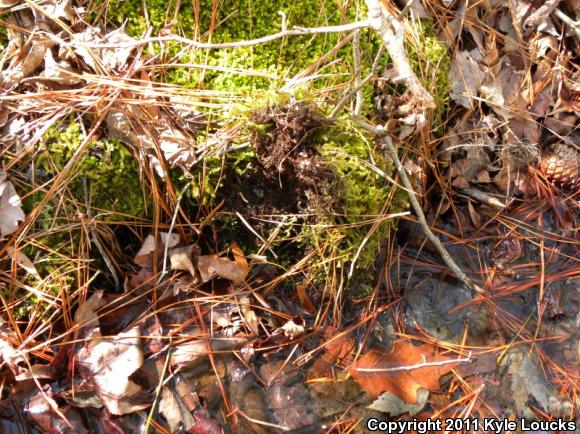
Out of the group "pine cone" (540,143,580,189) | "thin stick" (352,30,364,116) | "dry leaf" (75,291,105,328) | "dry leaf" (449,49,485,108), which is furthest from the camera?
"pine cone" (540,143,580,189)

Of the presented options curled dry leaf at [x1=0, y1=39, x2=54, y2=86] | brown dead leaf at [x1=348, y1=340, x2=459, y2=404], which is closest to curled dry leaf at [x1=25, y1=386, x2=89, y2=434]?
brown dead leaf at [x1=348, y1=340, x2=459, y2=404]

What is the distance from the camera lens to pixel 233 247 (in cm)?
235

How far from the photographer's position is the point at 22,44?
7.34 ft

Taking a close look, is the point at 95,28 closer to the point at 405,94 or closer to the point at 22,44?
the point at 22,44

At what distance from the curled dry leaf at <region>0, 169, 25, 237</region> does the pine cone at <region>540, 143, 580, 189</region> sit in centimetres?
252

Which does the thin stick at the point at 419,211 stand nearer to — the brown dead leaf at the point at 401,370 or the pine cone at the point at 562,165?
the brown dead leaf at the point at 401,370

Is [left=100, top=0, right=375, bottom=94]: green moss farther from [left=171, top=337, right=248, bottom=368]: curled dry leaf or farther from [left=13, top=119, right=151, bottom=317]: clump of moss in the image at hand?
[left=171, top=337, right=248, bottom=368]: curled dry leaf

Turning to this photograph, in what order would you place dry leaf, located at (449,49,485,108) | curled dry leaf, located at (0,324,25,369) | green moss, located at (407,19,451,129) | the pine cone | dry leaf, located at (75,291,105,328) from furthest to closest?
the pine cone, dry leaf, located at (449,49,485,108), green moss, located at (407,19,451,129), dry leaf, located at (75,291,105,328), curled dry leaf, located at (0,324,25,369)

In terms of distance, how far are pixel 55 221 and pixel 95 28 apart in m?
0.83

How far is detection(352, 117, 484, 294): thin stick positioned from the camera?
2.21m

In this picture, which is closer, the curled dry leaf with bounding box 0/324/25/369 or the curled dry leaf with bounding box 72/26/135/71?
the curled dry leaf with bounding box 0/324/25/369

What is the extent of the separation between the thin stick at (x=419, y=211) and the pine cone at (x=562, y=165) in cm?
73

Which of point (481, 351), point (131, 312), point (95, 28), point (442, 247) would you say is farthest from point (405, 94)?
point (131, 312)

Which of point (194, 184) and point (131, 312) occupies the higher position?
point (194, 184)
